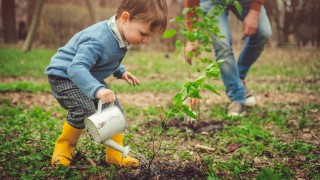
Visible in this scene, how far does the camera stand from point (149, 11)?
2027 millimetres

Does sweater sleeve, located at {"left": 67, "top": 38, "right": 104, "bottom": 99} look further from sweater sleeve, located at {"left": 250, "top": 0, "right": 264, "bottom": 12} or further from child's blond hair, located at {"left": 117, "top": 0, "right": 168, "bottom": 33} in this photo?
sweater sleeve, located at {"left": 250, "top": 0, "right": 264, "bottom": 12}

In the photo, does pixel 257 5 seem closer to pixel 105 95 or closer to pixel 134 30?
pixel 134 30

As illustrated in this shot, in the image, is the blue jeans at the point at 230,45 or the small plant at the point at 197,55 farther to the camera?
the blue jeans at the point at 230,45

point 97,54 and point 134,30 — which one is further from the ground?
point 134,30

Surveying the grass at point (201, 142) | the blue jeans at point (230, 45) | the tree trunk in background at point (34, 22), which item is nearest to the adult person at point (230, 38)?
the blue jeans at point (230, 45)

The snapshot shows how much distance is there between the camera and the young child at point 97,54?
2029 mm

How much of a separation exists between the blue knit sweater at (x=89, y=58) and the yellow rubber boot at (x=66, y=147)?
0.35 metres

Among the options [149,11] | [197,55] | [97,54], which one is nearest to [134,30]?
[149,11]

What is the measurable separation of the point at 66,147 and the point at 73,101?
1.02ft

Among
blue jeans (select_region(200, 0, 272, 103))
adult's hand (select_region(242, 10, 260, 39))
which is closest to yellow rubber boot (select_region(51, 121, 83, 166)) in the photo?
blue jeans (select_region(200, 0, 272, 103))

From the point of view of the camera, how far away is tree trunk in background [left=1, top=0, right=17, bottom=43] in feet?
48.2

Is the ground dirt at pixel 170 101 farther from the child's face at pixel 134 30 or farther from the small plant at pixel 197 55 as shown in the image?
the child's face at pixel 134 30

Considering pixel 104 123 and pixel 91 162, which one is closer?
pixel 104 123

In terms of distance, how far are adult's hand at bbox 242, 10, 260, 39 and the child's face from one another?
1668mm
